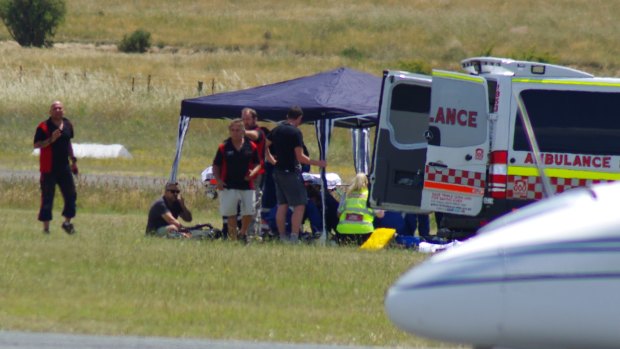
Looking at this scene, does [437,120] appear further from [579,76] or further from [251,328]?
[251,328]

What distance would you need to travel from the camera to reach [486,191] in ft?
46.1

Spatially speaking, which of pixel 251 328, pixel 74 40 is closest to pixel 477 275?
pixel 251 328

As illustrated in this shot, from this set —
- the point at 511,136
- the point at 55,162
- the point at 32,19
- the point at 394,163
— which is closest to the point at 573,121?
the point at 511,136

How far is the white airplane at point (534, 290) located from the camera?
20.4 ft

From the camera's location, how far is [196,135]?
128 ft

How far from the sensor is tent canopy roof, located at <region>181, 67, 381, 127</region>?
621 inches

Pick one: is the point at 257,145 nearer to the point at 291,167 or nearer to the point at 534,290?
the point at 291,167

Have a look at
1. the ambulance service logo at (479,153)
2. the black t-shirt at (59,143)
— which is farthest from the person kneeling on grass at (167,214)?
the ambulance service logo at (479,153)

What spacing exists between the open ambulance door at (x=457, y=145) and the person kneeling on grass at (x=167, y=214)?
336 centimetres

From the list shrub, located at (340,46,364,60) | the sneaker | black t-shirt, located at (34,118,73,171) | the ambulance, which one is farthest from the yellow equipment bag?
shrub, located at (340,46,364,60)

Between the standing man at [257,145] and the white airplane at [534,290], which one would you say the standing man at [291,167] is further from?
the white airplane at [534,290]

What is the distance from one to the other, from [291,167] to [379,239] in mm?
1462

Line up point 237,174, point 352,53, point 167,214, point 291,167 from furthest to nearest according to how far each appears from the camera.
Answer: point 352,53, point 167,214, point 291,167, point 237,174

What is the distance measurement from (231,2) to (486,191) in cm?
8725
